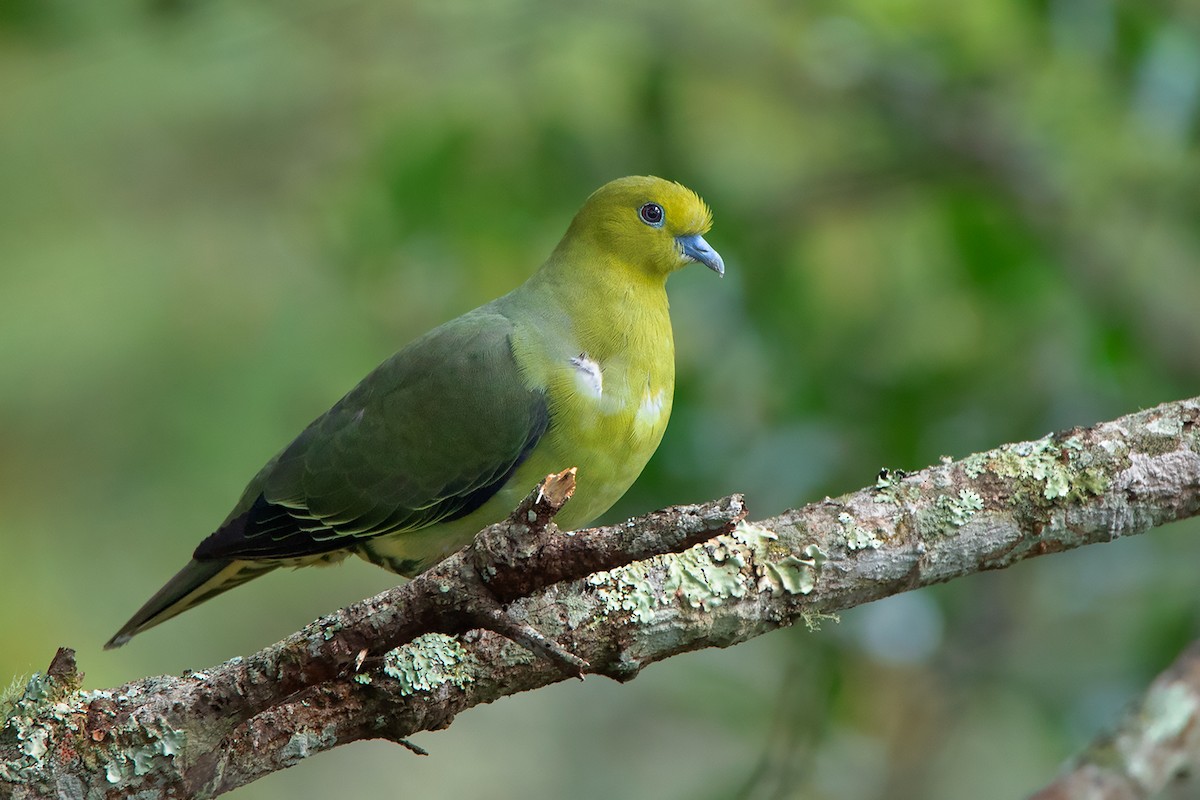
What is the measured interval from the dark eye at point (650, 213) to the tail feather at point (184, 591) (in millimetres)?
1500

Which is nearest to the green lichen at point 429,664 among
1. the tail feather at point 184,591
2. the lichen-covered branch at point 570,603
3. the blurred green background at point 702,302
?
the lichen-covered branch at point 570,603

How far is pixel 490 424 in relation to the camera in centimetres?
355

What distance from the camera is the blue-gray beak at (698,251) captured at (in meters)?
3.95

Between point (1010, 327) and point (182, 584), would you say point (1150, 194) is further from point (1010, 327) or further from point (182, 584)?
point (182, 584)

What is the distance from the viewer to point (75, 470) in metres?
7.55

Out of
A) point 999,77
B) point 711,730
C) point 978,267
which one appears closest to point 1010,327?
point 978,267

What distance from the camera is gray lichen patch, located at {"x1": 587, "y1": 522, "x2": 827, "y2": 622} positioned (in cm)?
254

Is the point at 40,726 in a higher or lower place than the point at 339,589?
higher

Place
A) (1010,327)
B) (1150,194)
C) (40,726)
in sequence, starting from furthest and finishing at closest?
(1150,194) → (1010,327) → (40,726)

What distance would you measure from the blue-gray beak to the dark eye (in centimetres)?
8

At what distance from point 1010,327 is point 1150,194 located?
0.87m

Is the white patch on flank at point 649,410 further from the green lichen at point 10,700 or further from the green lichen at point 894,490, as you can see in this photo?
the green lichen at point 10,700

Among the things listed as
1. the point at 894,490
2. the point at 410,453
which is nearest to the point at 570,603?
the point at 894,490

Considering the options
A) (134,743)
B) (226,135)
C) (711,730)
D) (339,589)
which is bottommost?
(711,730)
